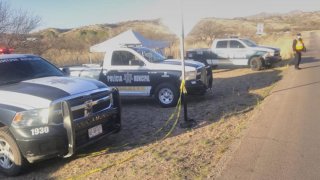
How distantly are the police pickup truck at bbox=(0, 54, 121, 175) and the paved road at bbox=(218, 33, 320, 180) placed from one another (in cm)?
237

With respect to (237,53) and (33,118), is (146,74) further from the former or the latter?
(237,53)

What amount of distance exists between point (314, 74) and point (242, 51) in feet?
21.5

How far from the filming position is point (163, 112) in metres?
11.4

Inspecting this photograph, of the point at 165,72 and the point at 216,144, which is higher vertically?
the point at 165,72

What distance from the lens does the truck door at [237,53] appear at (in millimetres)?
23016

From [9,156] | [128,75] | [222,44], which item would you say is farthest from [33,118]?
[222,44]

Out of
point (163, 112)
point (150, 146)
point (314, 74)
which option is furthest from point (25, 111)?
point (314, 74)

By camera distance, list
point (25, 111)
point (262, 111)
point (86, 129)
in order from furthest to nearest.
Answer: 1. point (262, 111)
2. point (86, 129)
3. point (25, 111)

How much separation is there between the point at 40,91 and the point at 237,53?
17573 mm

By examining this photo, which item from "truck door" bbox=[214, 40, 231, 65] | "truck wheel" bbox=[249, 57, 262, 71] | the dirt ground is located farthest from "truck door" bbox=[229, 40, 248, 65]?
the dirt ground

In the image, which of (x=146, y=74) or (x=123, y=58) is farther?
(x=123, y=58)

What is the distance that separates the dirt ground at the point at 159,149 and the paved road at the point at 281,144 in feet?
1.09

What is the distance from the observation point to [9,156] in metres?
6.77

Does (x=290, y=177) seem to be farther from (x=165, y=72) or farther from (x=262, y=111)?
(x=165, y=72)
